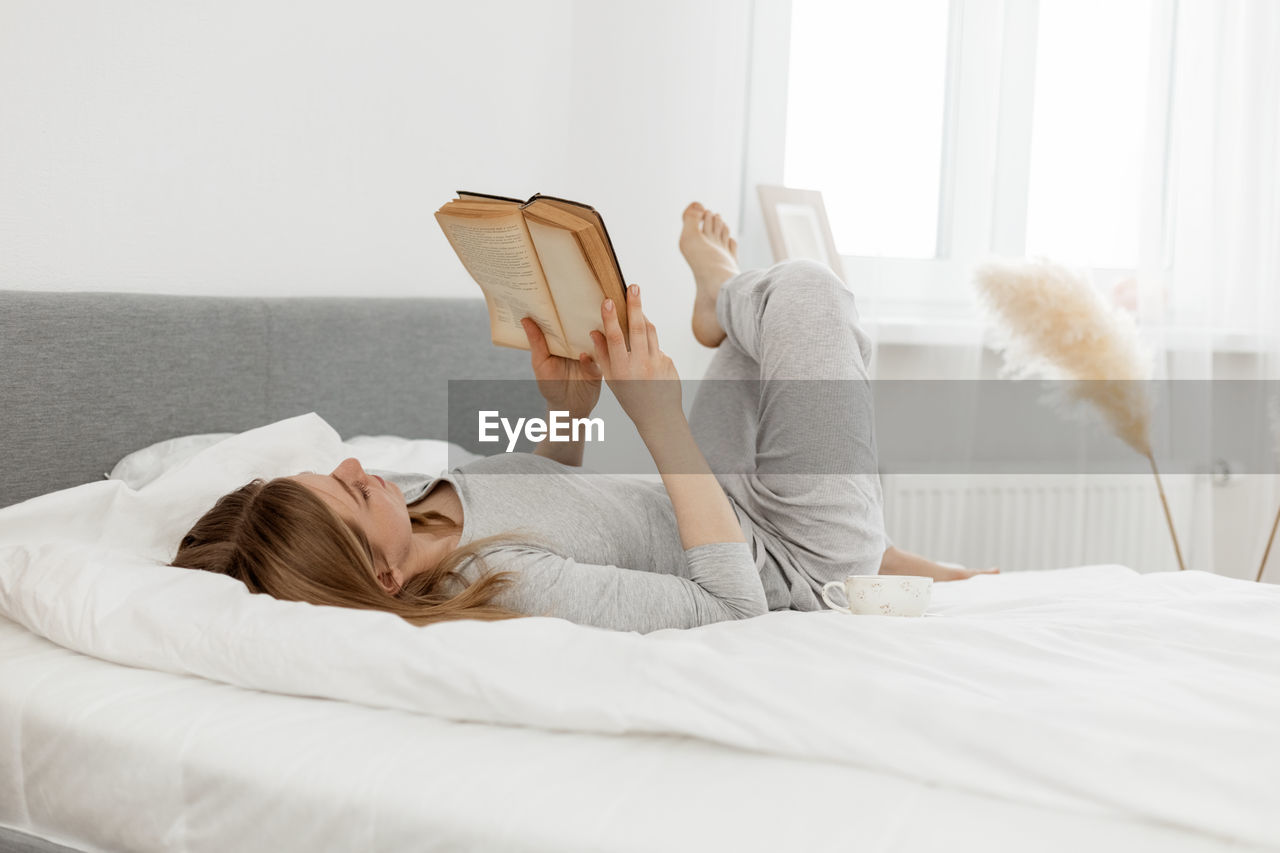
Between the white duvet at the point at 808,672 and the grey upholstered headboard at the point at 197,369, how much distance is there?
15cm

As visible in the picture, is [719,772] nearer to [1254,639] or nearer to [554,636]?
[554,636]

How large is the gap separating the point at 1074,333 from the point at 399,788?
1.84 m

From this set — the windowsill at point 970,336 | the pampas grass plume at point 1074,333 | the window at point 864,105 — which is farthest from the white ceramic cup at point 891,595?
the window at point 864,105

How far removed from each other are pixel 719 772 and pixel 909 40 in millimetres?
2220

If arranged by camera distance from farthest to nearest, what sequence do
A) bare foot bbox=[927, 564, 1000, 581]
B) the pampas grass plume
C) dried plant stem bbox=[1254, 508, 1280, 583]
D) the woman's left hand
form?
1. dried plant stem bbox=[1254, 508, 1280, 583]
2. the pampas grass plume
3. bare foot bbox=[927, 564, 1000, 581]
4. the woman's left hand

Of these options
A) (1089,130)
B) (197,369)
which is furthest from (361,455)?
(1089,130)

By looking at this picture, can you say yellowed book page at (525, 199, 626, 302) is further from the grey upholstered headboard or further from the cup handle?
the grey upholstered headboard

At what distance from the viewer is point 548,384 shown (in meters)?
1.49

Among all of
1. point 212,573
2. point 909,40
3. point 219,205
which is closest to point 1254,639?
point 212,573

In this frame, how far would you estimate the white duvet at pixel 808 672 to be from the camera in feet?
2.38

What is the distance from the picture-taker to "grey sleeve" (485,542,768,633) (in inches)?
43.3

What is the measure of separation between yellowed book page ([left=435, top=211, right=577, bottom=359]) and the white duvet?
44cm

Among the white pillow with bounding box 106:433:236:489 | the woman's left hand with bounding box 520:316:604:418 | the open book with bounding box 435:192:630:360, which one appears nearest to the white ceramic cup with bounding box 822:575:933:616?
the open book with bounding box 435:192:630:360

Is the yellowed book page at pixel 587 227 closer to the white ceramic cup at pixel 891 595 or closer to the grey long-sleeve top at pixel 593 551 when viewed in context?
the grey long-sleeve top at pixel 593 551
